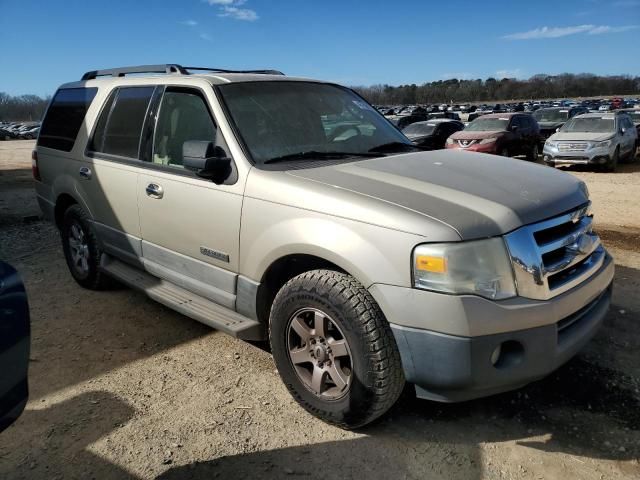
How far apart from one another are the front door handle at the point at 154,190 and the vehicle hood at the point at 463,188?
1.13m

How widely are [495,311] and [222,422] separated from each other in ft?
5.44

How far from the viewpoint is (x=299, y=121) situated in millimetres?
Answer: 3447

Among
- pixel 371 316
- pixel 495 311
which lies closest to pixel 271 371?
pixel 371 316

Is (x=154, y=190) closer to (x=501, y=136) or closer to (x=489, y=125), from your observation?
(x=501, y=136)


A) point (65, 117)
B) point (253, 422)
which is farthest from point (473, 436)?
point (65, 117)

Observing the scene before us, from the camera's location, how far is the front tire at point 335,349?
244 centimetres

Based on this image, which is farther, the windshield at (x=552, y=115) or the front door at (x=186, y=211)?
the windshield at (x=552, y=115)

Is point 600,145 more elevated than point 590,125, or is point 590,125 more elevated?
point 590,125

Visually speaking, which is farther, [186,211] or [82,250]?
[82,250]

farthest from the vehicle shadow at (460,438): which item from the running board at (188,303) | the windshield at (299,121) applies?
the windshield at (299,121)

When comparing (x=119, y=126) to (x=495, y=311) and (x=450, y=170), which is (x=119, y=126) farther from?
(x=495, y=311)

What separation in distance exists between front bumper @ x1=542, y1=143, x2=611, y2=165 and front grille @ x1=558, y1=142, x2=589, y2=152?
71 mm

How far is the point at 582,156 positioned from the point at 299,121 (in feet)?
42.0

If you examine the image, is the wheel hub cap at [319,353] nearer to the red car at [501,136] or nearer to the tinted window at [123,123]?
the tinted window at [123,123]
